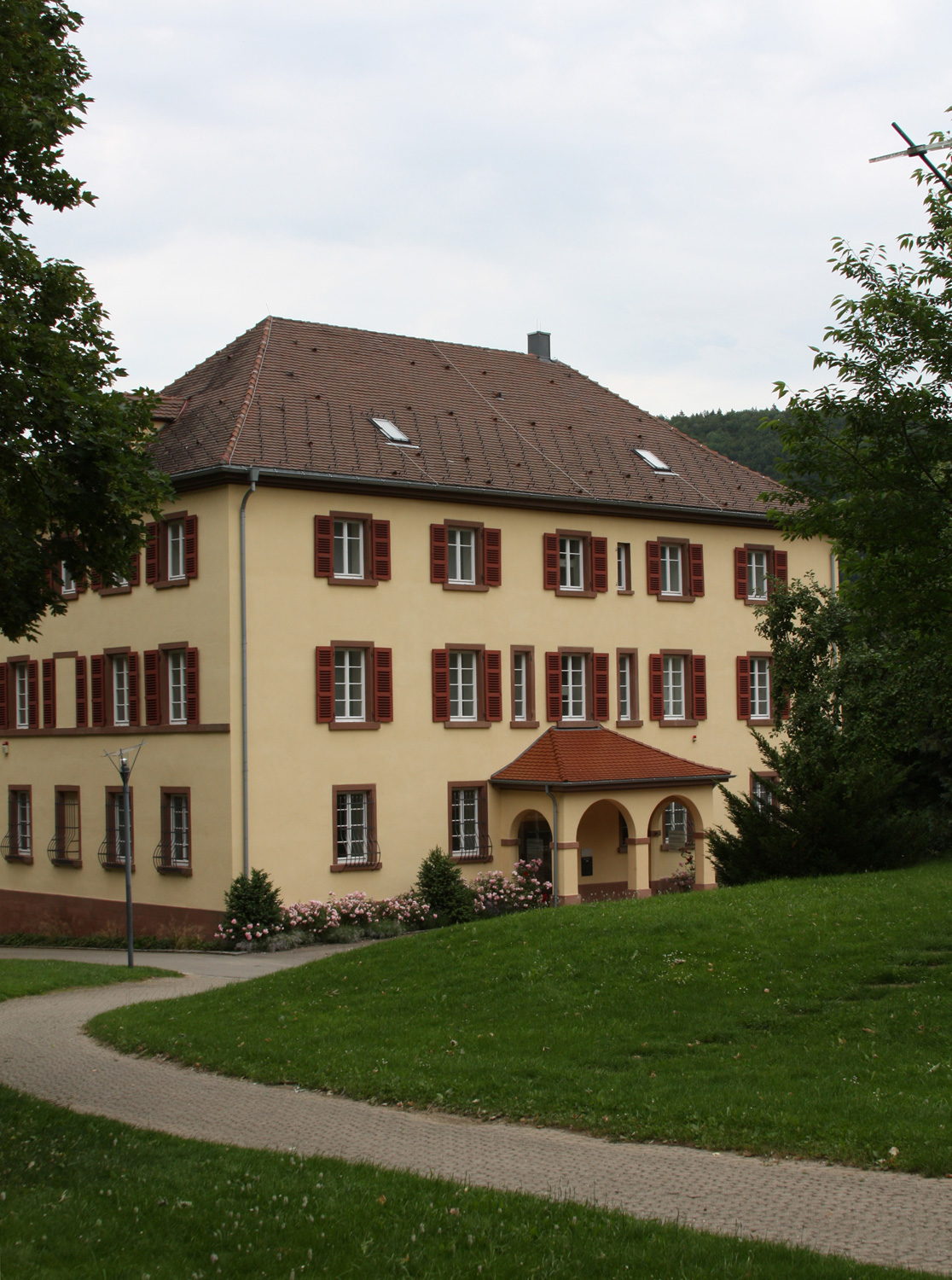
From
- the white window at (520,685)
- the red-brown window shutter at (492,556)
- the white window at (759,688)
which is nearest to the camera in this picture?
the red-brown window shutter at (492,556)

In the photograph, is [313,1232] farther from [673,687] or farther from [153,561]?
[673,687]

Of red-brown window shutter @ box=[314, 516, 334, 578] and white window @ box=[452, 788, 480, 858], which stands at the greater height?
red-brown window shutter @ box=[314, 516, 334, 578]

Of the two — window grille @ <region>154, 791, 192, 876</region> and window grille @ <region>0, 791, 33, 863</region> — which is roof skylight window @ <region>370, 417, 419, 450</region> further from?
window grille @ <region>0, 791, 33, 863</region>

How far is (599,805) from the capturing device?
1304 inches

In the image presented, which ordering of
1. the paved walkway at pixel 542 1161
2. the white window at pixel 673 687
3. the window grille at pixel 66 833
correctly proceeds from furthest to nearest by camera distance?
the white window at pixel 673 687 < the window grille at pixel 66 833 < the paved walkway at pixel 542 1161

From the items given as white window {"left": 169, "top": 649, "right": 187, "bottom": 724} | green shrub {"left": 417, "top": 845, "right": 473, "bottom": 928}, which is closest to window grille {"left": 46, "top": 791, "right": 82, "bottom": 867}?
white window {"left": 169, "top": 649, "right": 187, "bottom": 724}

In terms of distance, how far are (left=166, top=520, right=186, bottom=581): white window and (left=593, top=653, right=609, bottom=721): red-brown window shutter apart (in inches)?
372

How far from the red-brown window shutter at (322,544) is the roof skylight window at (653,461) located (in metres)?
10.0

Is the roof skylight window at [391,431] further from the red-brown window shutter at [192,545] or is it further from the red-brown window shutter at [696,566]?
the red-brown window shutter at [696,566]

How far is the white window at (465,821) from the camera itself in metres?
30.4


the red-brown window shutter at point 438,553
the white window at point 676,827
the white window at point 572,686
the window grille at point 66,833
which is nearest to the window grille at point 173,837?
the window grille at point 66,833

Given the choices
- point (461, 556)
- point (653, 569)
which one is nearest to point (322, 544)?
point (461, 556)

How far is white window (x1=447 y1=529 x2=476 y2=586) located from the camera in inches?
1209

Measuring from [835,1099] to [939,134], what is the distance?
26.6ft
